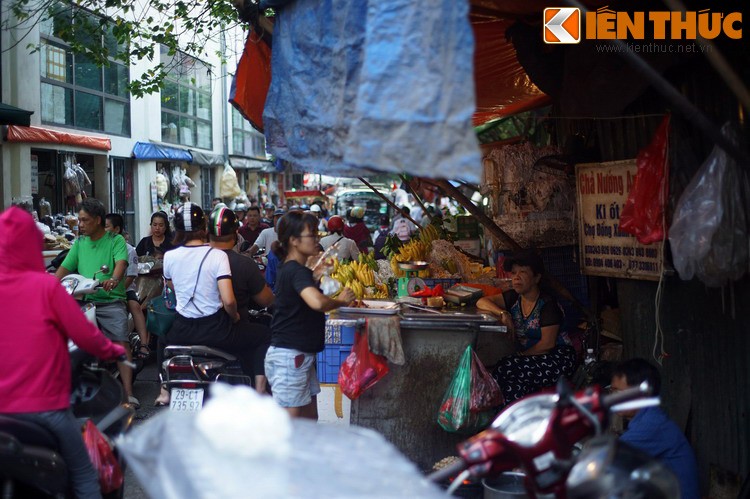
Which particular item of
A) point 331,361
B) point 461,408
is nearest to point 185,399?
→ point 331,361

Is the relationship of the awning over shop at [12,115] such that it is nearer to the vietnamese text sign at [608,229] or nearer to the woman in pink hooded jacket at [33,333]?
the woman in pink hooded jacket at [33,333]

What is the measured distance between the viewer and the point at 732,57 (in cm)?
445

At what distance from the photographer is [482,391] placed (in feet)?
18.2

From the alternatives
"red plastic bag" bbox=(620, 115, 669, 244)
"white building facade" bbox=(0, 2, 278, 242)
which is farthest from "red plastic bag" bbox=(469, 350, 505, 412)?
"white building facade" bbox=(0, 2, 278, 242)

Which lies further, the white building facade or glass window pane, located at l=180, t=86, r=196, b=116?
glass window pane, located at l=180, t=86, r=196, b=116

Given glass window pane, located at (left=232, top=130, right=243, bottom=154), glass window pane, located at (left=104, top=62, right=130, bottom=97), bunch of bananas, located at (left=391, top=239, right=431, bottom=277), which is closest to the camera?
bunch of bananas, located at (left=391, top=239, right=431, bottom=277)

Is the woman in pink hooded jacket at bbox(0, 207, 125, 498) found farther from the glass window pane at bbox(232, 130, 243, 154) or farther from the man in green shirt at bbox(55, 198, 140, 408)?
the glass window pane at bbox(232, 130, 243, 154)

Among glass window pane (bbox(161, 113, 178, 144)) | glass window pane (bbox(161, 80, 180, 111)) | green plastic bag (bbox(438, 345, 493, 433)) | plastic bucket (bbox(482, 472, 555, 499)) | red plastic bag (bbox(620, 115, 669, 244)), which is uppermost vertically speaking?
glass window pane (bbox(161, 80, 180, 111))

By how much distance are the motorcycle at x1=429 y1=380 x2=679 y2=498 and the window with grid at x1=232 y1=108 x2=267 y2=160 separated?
91.9 feet

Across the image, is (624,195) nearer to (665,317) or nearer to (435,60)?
(665,317)

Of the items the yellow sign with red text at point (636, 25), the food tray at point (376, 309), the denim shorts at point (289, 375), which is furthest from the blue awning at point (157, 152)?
the yellow sign with red text at point (636, 25)

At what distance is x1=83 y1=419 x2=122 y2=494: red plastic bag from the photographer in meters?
4.13

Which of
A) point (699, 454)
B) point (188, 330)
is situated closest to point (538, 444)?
point (699, 454)

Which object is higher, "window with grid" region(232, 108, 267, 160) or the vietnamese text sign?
"window with grid" region(232, 108, 267, 160)
